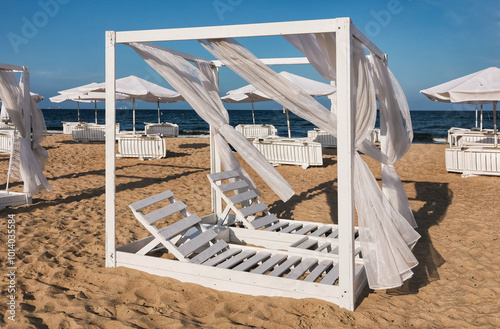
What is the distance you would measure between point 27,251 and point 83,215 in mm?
1561

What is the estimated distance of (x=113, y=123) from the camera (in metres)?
3.90

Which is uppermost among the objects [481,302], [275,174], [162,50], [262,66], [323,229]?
[162,50]

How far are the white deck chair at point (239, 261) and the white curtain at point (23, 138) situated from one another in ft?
9.78

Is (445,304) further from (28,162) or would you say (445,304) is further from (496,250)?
(28,162)

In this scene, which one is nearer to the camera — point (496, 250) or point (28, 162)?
point (496, 250)

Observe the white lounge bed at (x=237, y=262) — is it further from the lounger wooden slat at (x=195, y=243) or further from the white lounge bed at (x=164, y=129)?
the white lounge bed at (x=164, y=129)

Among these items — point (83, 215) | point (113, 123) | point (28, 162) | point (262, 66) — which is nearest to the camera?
point (262, 66)

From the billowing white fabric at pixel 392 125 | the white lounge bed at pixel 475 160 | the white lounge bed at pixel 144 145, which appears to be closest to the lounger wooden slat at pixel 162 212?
the billowing white fabric at pixel 392 125

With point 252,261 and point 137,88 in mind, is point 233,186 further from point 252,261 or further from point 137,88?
point 137,88

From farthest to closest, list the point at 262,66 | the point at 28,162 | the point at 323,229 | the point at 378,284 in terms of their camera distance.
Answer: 1. the point at 28,162
2. the point at 323,229
3. the point at 262,66
4. the point at 378,284

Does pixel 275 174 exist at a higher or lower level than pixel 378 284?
higher

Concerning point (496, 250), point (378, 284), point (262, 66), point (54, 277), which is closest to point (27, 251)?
point (54, 277)

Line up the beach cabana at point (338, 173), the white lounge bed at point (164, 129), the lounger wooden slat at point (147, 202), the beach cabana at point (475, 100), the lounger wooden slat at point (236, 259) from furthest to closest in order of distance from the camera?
the white lounge bed at point (164, 129) → the beach cabana at point (475, 100) → the lounger wooden slat at point (147, 202) → the lounger wooden slat at point (236, 259) → the beach cabana at point (338, 173)

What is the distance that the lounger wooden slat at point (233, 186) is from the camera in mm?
5160
